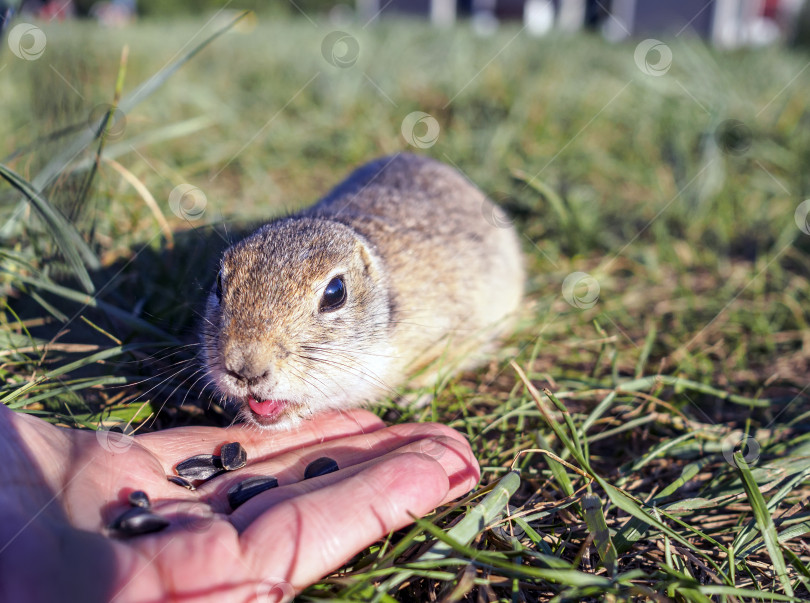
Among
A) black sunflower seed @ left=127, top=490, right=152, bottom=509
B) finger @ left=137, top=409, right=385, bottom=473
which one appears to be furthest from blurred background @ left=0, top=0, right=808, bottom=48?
black sunflower seed @ left=127, top=490, right=152, bottom=509

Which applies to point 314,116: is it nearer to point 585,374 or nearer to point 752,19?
point 585,374

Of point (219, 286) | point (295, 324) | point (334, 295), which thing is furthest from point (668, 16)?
point (295, 324)

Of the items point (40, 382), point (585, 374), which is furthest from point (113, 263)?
point (585, 374)

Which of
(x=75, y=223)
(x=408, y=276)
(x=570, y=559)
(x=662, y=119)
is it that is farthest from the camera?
(x=662, y=119)

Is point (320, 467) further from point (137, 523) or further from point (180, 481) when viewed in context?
point (137, 523)

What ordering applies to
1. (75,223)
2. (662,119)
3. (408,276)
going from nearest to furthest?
(75,223) → (408,276) → (662,119)

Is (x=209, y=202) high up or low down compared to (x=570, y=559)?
up

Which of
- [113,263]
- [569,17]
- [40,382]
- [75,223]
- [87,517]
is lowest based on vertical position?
[87,517]
